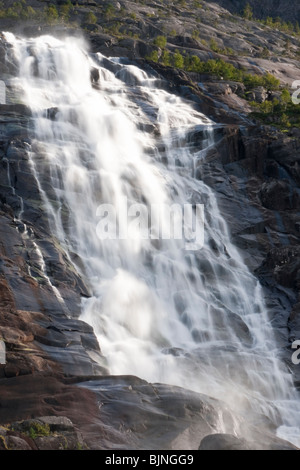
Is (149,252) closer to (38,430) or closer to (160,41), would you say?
(38,430)

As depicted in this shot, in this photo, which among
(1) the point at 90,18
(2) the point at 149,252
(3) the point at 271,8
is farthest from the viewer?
(3) the point at 271,8

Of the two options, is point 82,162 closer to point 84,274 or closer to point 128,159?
point 128,159

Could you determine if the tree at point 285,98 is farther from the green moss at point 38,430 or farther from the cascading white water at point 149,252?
the green moss at point 38,430

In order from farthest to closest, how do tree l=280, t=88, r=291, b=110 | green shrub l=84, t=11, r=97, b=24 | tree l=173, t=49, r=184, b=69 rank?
green shrub l=84, t=11, r=97, b=24 < tree l=173, t=49, r=184, b=69 < tree l=280, t=88, r=291, b=110

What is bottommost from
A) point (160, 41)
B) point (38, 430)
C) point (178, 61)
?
point (38, 430)

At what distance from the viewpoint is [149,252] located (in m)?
33.3

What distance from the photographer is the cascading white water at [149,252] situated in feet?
83.1

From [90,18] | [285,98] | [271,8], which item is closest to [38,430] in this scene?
[285,98]

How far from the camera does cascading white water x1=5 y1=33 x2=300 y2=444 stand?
2534cm

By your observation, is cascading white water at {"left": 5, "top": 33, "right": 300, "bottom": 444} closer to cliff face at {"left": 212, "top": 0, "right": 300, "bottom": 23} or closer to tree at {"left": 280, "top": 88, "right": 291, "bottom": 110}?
tree at {"left": 280, "top": 88, "right": 291, "bottom": 110}

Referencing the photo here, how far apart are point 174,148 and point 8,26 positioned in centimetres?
3528

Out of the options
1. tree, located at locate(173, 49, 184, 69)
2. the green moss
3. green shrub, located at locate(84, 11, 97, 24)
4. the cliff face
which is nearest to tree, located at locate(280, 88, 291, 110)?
tree, located at locate(173, 49, 184, 69)

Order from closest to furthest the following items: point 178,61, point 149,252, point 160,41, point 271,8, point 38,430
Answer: point 38,430, point 149,252, point 178,61, point 160,41, point 271,8
